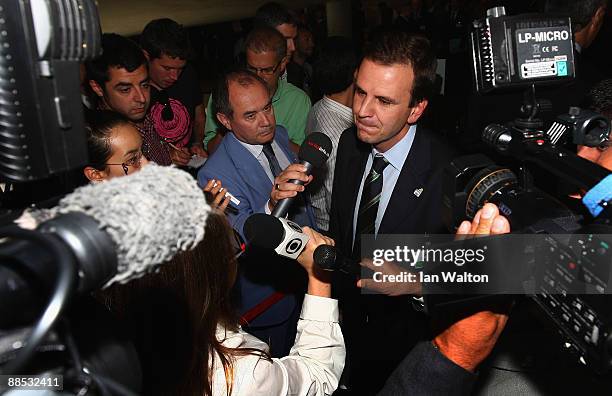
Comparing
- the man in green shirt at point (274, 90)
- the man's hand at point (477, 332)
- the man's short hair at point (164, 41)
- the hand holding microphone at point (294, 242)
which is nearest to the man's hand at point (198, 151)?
the man in green shirt at point (274, 90)

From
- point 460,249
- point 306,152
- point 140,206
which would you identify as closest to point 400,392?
point 460,249

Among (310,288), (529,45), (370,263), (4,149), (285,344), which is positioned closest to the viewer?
(4,149)

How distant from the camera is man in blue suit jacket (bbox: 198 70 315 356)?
202 cm

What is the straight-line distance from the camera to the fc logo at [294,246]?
4.59 ft

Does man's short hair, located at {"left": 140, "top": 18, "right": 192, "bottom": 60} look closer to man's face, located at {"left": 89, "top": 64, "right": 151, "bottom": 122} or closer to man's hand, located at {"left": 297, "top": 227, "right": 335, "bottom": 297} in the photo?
man's face, located at {"left": 89, "top": 64, "right": 151, "bottom": 122}

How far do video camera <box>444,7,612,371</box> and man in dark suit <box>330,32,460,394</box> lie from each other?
56 cm

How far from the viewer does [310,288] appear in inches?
53.0

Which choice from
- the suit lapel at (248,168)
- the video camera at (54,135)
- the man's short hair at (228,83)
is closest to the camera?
the video camera at (54,135)

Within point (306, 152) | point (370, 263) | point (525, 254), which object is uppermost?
point (525, 254)

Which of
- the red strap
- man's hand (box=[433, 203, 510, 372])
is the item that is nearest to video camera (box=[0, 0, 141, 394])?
man's hand (box=[433, 203, 510, 372])

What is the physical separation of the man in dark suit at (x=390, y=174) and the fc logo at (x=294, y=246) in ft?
1.59

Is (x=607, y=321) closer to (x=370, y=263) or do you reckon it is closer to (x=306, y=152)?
(x=370, y=263)

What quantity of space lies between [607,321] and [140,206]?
709 mm

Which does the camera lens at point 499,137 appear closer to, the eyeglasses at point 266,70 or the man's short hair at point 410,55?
the man's short hair at point 410,55
